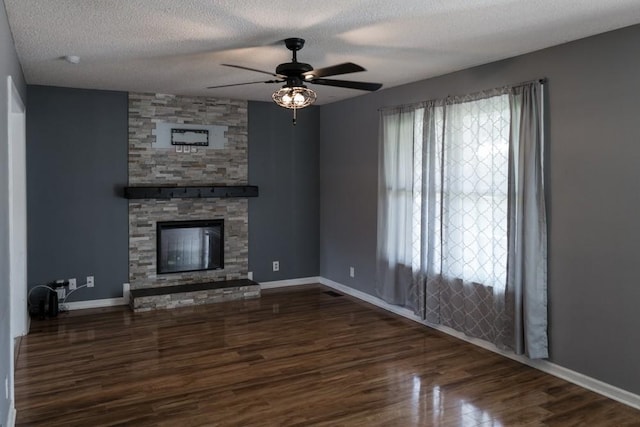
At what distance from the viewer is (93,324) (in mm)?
5090

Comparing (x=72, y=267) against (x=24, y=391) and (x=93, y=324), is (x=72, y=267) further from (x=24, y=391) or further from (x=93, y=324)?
(x=24, y=391)

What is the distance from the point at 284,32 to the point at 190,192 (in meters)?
3.06

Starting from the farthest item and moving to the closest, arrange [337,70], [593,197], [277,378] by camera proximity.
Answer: [277,378], [593,197], [337,70]

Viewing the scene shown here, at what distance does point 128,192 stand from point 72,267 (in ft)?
3.36

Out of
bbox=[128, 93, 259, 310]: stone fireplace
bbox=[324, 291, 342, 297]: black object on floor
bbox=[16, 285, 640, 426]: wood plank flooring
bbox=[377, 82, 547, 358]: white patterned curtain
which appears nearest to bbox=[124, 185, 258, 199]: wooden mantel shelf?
bbox=[128, 93, 259, 310]: stone fireplace

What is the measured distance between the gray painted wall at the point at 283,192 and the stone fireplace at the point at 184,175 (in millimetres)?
166

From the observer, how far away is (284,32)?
343 centimetres

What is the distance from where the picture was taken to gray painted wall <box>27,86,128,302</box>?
5.43 metres

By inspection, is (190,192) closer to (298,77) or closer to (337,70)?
(298,77)

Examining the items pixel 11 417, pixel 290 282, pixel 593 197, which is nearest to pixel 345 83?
pixel 593 197

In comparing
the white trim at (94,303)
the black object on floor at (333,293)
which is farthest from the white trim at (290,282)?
the white trim at (94,303)

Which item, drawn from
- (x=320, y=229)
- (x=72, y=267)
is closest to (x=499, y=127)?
(x=320, y=229)

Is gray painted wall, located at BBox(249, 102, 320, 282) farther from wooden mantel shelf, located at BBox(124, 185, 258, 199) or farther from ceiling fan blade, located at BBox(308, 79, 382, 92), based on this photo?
ceiling fan blade, located at BBox(308, 79, 382, 92)

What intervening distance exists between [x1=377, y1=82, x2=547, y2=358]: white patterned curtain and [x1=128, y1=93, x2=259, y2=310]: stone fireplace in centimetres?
195
